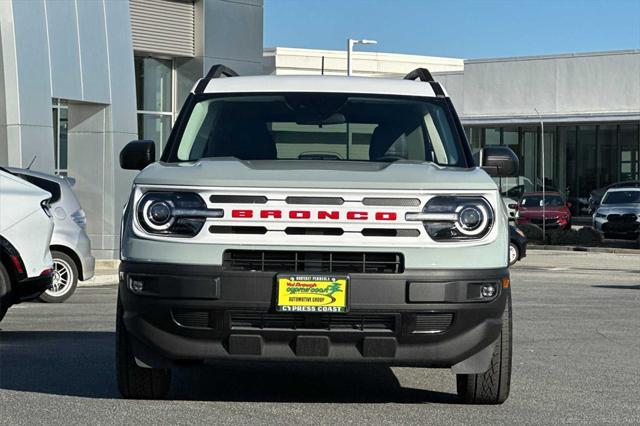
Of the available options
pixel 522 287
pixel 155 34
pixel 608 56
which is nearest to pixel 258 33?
pixel 155 34

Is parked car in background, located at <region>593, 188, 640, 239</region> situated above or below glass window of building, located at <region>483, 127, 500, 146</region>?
below

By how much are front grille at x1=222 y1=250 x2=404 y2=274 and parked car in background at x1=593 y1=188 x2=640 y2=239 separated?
3226cm

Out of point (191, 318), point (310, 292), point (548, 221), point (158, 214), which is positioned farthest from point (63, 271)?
point (548, 221)

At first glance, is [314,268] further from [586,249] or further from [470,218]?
[586,249]

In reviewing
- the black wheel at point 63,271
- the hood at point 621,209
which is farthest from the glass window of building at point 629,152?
the black wheel at point 63,271

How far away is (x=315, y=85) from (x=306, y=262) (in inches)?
82.2

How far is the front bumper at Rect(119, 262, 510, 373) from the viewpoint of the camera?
6.91 metres

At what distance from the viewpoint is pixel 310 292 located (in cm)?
689

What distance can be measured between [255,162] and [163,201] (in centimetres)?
89

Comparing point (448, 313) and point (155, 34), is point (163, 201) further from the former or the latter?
point (155, 34)

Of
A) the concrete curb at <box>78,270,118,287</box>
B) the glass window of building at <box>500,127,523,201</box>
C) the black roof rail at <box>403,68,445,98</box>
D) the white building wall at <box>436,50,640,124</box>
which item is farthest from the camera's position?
the glass window of building at <box>500,127,523,201</box>

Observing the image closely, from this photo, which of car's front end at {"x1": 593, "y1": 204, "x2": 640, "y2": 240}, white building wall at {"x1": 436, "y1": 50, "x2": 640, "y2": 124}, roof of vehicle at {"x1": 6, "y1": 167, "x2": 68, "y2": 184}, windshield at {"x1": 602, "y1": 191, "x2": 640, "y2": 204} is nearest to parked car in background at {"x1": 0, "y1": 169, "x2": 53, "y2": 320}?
roof of vehicle at {"x1": 6, "y1": 167, "x2": 68, "y2": 184}

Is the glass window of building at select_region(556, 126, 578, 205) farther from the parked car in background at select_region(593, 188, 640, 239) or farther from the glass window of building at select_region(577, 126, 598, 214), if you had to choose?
the parked car in background at select_region(593, 188, 640, 239)

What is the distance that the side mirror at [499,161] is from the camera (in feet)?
27.9
